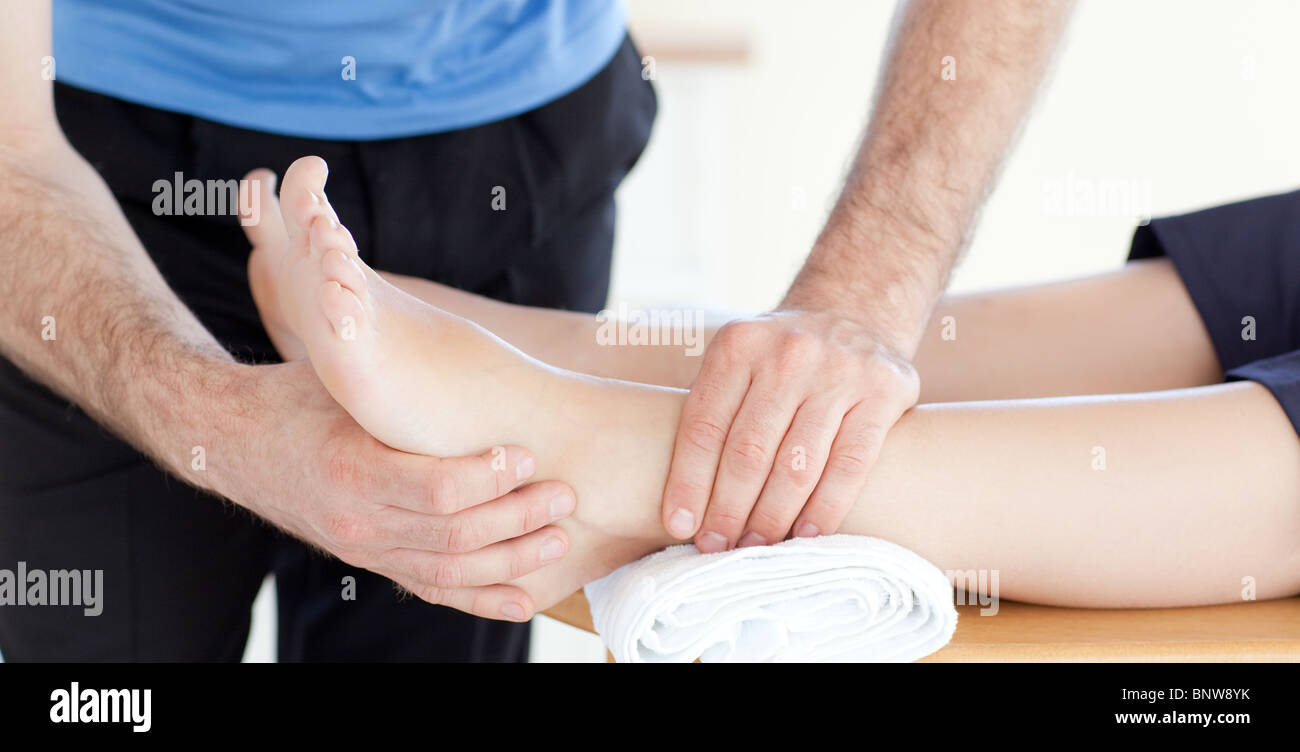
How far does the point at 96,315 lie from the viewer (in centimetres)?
83

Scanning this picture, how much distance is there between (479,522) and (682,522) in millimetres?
142

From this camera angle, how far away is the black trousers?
98 cm

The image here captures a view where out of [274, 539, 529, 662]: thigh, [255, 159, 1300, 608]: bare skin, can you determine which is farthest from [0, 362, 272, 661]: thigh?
[255, 159, 1300, 608]: bare skin

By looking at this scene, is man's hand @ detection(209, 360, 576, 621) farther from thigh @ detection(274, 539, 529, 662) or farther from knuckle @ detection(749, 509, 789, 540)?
thigh @ detection(274, 539, 529, 662)

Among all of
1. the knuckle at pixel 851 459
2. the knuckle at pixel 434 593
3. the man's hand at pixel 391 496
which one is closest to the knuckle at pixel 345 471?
the man's hand at pixel 391 496

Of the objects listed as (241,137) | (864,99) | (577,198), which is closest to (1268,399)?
(577,198)

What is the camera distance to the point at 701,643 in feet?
2.29

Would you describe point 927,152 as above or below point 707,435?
above

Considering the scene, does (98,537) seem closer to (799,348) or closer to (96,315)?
(96,315)

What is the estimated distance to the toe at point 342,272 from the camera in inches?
26.4

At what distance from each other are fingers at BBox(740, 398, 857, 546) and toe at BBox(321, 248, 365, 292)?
302 mm

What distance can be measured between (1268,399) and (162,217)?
972 millimetres

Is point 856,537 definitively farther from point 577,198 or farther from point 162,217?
point 162,217

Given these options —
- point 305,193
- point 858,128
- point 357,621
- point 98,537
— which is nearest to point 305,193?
point 305,193
